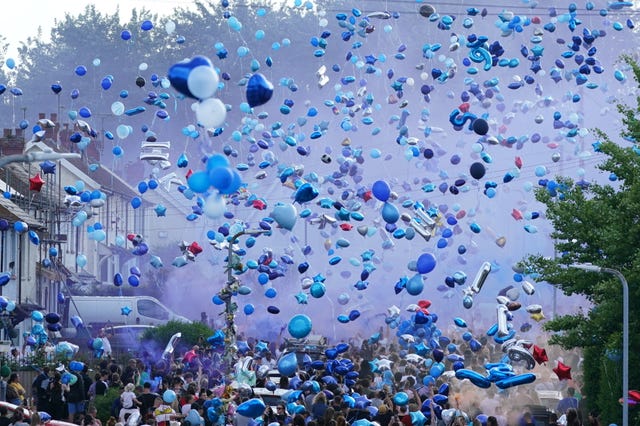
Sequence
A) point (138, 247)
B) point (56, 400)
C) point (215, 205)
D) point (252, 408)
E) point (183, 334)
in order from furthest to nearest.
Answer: point (183, 334), point (138, 247), point (56, 400), point (252, 408), point (215, 205)

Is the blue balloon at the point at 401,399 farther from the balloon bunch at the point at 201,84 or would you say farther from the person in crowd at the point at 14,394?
the balloon bunch at the point at 201,84

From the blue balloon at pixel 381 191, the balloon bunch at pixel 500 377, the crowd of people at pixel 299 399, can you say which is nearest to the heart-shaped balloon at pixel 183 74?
the crowd of people at pixel 299 399

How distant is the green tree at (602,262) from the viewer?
1111 inches

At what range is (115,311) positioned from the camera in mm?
61719

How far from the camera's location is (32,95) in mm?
108812

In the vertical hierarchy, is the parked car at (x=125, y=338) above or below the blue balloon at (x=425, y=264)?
below

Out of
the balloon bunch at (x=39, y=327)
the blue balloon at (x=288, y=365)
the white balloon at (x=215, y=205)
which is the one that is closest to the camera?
the white balloon at (x=215, y=205)

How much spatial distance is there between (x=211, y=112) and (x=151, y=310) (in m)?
46.6

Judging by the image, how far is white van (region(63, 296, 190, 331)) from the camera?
6078 centimetres

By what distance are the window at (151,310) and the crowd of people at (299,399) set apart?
30.8m

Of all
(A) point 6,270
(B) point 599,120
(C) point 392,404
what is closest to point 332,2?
(B) point 599,120

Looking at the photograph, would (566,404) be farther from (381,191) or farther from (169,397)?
(169,397)

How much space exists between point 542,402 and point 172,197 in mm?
55248

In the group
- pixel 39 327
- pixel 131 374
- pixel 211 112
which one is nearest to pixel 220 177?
pixel 211 112
